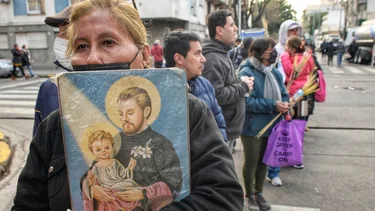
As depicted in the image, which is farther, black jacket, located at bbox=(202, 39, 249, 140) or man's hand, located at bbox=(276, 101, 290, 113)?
man's hand, located at bbox=(276, 101, 290, 113)

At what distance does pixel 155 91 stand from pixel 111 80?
0.39 ft

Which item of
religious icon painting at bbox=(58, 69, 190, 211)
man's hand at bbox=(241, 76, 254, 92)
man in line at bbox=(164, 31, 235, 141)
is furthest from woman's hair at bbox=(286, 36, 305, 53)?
religious icon painting at bbox=(58, 69, 190, 211)

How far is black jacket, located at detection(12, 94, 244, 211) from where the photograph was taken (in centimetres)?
99

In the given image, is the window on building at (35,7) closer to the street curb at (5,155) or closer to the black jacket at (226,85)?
the street curb at (5,155)

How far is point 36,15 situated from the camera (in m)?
21.3

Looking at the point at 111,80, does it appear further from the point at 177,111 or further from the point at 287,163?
the point at 287,163

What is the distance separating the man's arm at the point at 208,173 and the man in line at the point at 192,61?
145cm

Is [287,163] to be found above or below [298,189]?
above

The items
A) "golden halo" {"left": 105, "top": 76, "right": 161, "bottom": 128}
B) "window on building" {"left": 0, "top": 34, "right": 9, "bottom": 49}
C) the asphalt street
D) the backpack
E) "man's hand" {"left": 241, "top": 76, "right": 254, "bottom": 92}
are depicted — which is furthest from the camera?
"window on building" {"left": 0, "top": 34, "right": 9, "bottom": 49}

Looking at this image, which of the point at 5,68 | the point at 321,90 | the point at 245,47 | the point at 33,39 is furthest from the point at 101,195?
the point at 33,39

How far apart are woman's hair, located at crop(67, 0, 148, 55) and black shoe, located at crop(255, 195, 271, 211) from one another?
2768 millimetres

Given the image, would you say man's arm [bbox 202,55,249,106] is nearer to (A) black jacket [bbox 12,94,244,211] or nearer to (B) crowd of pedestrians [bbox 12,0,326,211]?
(B) crowd of pedestrians [bbox 12,0,326,211]

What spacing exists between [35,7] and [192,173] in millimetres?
23451

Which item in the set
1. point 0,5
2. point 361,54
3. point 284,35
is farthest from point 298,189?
point 0,5
